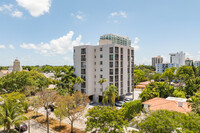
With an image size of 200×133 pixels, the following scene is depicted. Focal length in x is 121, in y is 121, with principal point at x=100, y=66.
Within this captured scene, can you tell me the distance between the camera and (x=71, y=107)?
24562 millimetres

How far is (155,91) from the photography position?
133 ft

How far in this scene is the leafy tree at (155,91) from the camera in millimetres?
37250

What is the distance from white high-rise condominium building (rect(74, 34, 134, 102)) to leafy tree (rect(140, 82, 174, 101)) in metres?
10.6

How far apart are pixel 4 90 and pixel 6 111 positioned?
31005mm

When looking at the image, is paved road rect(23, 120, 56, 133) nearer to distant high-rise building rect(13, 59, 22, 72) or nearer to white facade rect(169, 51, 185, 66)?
distant high-rise building rect(13, 59, 22, 72)

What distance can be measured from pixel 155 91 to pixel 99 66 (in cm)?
2120

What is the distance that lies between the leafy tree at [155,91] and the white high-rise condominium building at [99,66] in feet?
34.8

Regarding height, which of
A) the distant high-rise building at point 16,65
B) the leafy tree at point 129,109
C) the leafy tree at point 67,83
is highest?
the distant high-rise building at point 16,65

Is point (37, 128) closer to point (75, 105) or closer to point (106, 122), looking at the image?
point (75, 105)

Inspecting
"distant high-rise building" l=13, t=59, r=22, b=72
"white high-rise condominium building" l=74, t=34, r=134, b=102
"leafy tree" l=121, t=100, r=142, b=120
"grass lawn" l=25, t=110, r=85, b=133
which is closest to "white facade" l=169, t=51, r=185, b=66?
"white high-rise condominium building" l=74, t=34, r=134, b=102

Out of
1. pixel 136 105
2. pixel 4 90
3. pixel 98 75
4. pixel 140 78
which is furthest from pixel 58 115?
pixel 140 78

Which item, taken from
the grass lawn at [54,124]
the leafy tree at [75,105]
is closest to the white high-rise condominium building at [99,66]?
the grass lawn at [54,124]

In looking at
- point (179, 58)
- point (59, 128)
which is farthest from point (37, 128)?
point (179, 58)

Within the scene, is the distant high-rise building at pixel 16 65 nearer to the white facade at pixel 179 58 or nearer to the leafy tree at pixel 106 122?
the leafy tree at pixel 106 122
